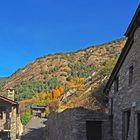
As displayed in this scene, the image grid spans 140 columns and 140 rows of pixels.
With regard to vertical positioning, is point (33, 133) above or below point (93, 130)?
below

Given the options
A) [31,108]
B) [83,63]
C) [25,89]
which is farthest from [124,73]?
[83,63]

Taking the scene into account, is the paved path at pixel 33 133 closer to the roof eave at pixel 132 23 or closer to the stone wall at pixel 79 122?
the stone wall at pixel 79 122

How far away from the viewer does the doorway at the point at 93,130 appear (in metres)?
25.1

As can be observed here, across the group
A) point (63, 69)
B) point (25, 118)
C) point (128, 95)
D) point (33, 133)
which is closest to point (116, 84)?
point (128, 95)

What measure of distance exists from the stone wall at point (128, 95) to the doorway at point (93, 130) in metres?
1.15

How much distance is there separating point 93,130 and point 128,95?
4.21 metres

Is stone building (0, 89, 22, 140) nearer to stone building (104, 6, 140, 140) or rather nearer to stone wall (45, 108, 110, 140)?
stone wall (45, 108, 110, 140)

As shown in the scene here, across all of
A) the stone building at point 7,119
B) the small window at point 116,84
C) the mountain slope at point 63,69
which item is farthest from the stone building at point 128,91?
the mountain slope at point 63,69

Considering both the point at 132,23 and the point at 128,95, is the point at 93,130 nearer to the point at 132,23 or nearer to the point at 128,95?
the point at 128,95

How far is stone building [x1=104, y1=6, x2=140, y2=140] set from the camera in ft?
66.9

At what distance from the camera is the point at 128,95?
22.0 metres

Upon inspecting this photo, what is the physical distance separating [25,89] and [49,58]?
34944mm

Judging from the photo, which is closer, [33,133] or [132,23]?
[132,23]

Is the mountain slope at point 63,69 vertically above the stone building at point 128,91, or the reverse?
the mountain slope at point 63,69
